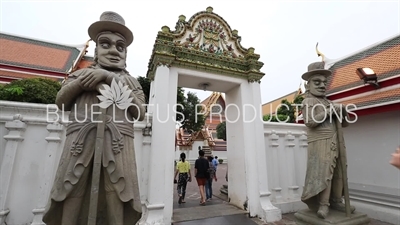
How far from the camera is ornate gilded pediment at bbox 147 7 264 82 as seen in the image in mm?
5141

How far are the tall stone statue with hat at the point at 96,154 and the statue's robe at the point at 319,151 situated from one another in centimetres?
295

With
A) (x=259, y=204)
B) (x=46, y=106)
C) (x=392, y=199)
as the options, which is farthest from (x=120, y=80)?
(x=392, y=199)

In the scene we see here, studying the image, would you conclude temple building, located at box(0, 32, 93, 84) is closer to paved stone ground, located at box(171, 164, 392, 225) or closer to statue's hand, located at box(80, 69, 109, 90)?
paved stone ground, located at box(171, 164, 392, 225)

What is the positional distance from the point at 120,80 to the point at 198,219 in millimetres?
3983

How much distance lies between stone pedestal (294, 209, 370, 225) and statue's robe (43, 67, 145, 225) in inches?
111

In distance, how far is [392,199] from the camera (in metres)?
4.96

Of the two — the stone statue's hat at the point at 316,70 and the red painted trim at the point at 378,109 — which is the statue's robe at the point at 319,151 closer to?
the stone statue's hat at the point at 316,70

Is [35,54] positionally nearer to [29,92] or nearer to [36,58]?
[36,58]

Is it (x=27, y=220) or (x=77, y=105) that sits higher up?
(x=77, y=105)

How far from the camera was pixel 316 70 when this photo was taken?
12.9 feet

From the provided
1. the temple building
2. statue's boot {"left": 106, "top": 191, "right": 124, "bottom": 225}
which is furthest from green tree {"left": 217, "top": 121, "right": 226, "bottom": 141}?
statue's boot {"left": 106, "top": 191, "right": 124, "bottom": 225}

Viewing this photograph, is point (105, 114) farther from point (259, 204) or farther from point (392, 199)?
point (392, 199)

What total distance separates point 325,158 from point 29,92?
23.5 feet

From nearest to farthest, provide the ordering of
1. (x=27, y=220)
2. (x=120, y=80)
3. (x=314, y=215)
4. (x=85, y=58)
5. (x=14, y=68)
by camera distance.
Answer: (x=120, y=80) → (x=314, y=215) → (x=27, y=220) → (x=14, y=68) → (x=85, y=58)
